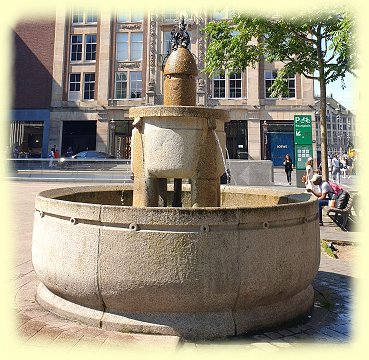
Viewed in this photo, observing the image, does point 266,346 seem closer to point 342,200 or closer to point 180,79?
point 180,79

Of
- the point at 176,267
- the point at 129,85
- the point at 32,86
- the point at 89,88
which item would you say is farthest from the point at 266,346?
the point at 32,86

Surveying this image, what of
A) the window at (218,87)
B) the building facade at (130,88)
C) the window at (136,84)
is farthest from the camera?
the window at (136,84)

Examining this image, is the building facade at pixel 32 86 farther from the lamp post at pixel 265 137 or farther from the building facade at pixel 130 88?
the lamp post at pixel 265 137

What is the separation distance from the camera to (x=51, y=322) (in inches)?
154

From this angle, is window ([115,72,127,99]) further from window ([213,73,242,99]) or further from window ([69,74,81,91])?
window ([213,73,242,99])

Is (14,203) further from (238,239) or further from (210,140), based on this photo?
(238,239)

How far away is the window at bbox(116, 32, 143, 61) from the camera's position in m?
37.4

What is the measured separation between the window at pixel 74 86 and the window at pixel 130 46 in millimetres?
4994

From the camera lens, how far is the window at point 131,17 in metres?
37.4

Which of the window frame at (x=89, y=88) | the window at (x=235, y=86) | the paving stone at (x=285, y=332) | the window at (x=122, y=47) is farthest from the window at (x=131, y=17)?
the paving stone at (x=285, y=332)

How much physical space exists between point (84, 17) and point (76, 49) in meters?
3.73

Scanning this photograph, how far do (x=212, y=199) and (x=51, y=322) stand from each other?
106 inches

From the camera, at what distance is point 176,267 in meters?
3.59

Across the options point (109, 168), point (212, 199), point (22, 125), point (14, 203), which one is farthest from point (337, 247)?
point (22, 125)
